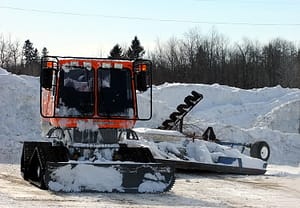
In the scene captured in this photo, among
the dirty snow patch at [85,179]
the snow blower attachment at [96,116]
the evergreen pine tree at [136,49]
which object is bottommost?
the dirty snow patch at [85,179]

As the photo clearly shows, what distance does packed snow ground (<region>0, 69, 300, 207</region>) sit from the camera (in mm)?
13766

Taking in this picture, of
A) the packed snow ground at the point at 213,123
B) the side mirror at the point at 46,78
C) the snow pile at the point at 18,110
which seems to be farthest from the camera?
the snow pile at the point at 18,110

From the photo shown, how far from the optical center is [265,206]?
1209 cm

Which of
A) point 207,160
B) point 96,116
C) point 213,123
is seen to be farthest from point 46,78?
point 213,123

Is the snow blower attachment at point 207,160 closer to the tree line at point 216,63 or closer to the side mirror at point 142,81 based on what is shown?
the side mirror at point 142,81

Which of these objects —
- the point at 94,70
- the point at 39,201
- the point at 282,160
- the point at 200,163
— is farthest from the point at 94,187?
the point at 282,160

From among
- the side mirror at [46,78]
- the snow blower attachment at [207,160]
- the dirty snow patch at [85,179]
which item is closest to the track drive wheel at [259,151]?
the snow blower attachment at [207,160]

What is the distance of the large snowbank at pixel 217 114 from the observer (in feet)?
87.8

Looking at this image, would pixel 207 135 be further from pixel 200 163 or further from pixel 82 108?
pixel 82 108

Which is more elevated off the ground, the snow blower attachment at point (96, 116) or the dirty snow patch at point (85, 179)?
the snow blower attachment at point (96, 116)

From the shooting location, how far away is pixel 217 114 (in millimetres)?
36938

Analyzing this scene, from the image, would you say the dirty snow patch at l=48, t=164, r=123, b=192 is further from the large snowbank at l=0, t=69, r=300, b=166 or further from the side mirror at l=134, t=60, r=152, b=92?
the large snowbank at l=0, t=69, r=300, b=166

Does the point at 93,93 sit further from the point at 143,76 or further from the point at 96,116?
the point at 143,76

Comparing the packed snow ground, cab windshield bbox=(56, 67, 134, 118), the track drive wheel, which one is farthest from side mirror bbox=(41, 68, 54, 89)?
the track drive wheel
